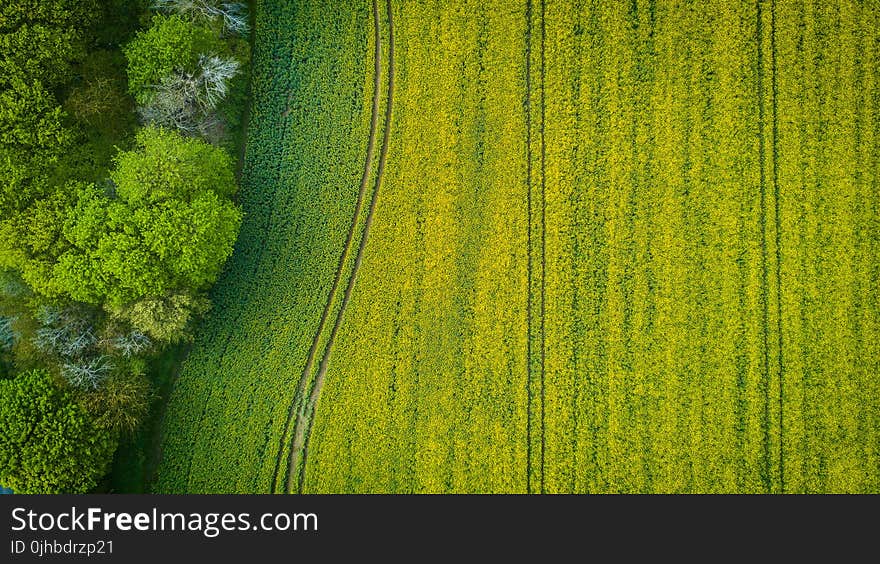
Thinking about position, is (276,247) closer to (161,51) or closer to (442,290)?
(442,290)

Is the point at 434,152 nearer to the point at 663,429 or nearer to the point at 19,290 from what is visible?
the point at 663,429

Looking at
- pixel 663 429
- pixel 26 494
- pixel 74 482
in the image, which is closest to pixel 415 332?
pixel 663 429

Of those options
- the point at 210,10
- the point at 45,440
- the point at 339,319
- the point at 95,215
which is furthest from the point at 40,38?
the point at 339,319

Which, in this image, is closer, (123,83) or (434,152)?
(123,83)

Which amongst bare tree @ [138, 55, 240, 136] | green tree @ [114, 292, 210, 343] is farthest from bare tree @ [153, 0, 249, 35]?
green tree @ [114, 292, 210, 343]

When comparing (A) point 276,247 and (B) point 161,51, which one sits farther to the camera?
(A) point 276,247

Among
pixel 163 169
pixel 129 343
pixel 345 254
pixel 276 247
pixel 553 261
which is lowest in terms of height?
pixel 129 343

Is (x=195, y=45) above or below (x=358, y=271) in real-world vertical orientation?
above
